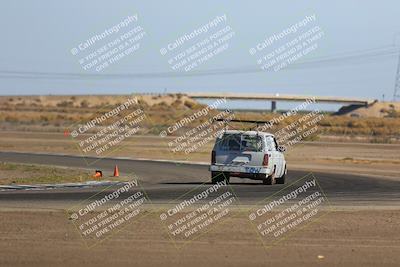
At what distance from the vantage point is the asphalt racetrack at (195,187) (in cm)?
2062

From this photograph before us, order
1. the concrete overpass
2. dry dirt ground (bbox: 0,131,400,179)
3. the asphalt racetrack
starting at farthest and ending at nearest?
the concrete overpass
dry dirt ground (bbox: 0,131,400,179)
the asphalt racetrack

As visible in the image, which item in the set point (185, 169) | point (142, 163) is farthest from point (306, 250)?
point (142, 163)

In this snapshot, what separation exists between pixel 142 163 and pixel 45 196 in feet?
63.4

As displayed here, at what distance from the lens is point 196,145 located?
58.1 m

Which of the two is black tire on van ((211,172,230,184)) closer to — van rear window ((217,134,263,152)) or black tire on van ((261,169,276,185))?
van rear window ((217,134,263,152))

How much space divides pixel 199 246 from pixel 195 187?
11.9 meters

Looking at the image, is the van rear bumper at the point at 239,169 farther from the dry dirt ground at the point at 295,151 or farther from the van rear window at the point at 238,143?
the dry dirt ground at the point at 295,151

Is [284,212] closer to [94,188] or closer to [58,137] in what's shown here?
[94,188]

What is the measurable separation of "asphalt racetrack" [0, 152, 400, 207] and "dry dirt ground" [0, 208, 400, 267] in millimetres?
4631

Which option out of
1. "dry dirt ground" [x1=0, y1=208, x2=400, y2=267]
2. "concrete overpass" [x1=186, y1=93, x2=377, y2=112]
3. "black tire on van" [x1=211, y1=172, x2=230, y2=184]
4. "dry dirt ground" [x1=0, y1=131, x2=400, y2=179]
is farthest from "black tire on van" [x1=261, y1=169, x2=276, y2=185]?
"concrete overpass" [x1=186, y1=93, x2=377, y2=112]

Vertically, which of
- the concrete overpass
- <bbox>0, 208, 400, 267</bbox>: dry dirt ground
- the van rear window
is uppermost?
<bbox>0, 208, 400, 267</bbox>: dry dirt ground

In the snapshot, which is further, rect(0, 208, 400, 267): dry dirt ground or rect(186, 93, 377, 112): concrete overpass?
rect(186, 93, 377, 112): concrete overpass

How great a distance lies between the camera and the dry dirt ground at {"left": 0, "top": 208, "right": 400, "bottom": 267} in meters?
11.8

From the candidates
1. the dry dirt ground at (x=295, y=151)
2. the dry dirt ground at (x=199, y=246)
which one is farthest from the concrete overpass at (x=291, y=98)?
the dry dirt ground at (x=199, y=246)
